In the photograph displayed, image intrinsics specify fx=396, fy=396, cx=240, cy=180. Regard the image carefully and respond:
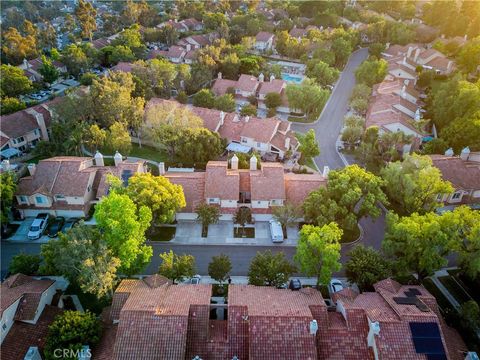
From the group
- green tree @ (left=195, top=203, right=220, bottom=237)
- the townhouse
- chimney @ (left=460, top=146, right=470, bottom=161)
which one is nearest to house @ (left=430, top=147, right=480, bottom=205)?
chimney @ (left=460, top=146, right=470, bottom=161)

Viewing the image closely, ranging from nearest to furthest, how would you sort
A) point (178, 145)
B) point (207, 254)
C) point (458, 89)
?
point (207, 254), point (178, 145), point (458, 89)

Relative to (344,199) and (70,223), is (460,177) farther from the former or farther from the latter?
(70,223)

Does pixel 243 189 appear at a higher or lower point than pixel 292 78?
higher

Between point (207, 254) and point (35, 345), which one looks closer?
point (35, 345)

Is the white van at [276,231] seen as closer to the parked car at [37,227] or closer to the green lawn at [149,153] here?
the green lawn at [149,153]

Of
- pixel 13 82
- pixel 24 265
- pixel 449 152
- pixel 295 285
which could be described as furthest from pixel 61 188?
pixel 449 152

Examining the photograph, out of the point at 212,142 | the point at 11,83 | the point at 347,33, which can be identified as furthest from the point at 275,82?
the point at 11,83

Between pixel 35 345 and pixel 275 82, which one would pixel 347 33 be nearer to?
pixel 275 82

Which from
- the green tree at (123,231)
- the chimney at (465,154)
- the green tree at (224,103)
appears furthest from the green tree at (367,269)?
the green tree at (224,103)
